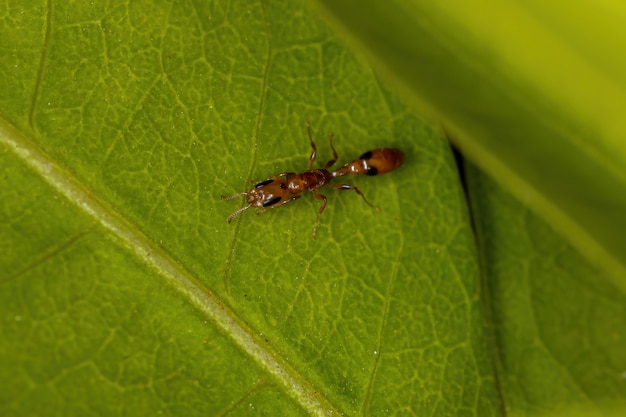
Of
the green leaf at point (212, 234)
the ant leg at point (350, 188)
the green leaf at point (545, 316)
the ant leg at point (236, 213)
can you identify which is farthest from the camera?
the green leaf at point (545, 316)

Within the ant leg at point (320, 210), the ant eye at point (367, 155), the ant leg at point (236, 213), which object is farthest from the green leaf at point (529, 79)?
the ant leg at point (236, 213)

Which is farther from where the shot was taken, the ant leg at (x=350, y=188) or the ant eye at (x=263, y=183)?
the ant leg at (x=350, y=188)

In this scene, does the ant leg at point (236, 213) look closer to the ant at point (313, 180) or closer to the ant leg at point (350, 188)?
the ant at point (313, 180)

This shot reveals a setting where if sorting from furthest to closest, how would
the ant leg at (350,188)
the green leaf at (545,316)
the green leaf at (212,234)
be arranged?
1. the green leaf at (545,316)
2. the ant leg at (350,188)
3. the green leaf at (212,234)

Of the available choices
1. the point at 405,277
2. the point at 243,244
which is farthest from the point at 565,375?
the point at 243,244

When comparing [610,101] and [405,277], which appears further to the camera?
[405,277]

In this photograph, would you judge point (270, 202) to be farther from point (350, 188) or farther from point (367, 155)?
point (367, 155)

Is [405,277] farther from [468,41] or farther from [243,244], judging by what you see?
[468,41]
